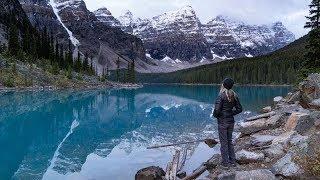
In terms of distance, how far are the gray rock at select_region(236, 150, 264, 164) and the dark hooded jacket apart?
1807mm

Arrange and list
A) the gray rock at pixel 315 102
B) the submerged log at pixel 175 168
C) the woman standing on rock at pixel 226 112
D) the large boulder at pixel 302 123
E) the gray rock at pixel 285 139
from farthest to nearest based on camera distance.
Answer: the gray rock at pixel 315 102 < the large boulder at pixel 302 123 < the gray rock at pixel 285 139 < the submerged log at pixel 175 168 < the woman standing on rock at pixel 226 112

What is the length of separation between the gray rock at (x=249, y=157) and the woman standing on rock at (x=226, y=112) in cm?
42

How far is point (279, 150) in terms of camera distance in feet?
66.5

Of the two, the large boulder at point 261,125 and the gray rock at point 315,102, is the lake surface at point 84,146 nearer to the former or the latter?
the large boulder at point 261,125

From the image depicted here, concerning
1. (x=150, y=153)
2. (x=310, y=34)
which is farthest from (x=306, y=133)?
(x=310, y=34)

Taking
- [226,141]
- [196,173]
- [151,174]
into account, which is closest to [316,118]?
[226,141]

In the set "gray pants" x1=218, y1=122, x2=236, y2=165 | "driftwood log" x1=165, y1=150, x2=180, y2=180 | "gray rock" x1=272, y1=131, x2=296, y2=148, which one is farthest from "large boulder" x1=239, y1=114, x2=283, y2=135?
"gray pants" x1=218, y1=122, x2=236, y2=165

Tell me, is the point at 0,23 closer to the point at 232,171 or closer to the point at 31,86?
the point at 31,86

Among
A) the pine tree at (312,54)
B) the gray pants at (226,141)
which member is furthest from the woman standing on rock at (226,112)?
the pine tree at (312,54)

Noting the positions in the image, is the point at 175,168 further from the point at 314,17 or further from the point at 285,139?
the point at 314,17

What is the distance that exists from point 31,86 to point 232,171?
302 feet

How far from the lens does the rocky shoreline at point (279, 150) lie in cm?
1617

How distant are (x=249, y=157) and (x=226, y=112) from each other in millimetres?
2342

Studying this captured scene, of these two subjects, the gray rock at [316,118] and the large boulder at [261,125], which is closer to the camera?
the gray rock at [316,118]
